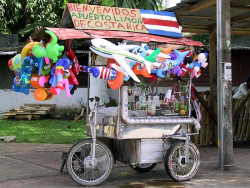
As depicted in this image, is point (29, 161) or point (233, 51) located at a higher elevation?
point (233, 51)

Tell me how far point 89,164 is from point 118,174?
1165 millimetres

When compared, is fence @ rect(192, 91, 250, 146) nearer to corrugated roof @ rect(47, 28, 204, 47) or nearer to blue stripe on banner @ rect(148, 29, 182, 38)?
blue stripe on banner @ rect(148, 29, 182, 38)

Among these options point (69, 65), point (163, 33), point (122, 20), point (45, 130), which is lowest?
point (45, 130)

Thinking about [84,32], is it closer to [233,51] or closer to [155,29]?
[155,29]

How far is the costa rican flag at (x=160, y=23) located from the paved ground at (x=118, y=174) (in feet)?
8.07

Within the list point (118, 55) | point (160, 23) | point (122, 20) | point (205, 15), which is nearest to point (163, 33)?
point (160, 23)

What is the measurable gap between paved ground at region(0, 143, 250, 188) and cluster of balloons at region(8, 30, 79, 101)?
1510 mm

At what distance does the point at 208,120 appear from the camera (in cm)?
967

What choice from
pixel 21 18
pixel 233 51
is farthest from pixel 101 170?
pixel 21 18

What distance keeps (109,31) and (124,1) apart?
5.39 m

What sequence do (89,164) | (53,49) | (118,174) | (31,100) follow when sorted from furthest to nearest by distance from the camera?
(31,100), (118,174), (89,164), (53,49)

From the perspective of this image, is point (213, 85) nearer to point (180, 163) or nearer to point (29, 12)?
point (180, 163)

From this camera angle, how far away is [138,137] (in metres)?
6.03

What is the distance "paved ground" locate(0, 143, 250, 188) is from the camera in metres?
6.16
